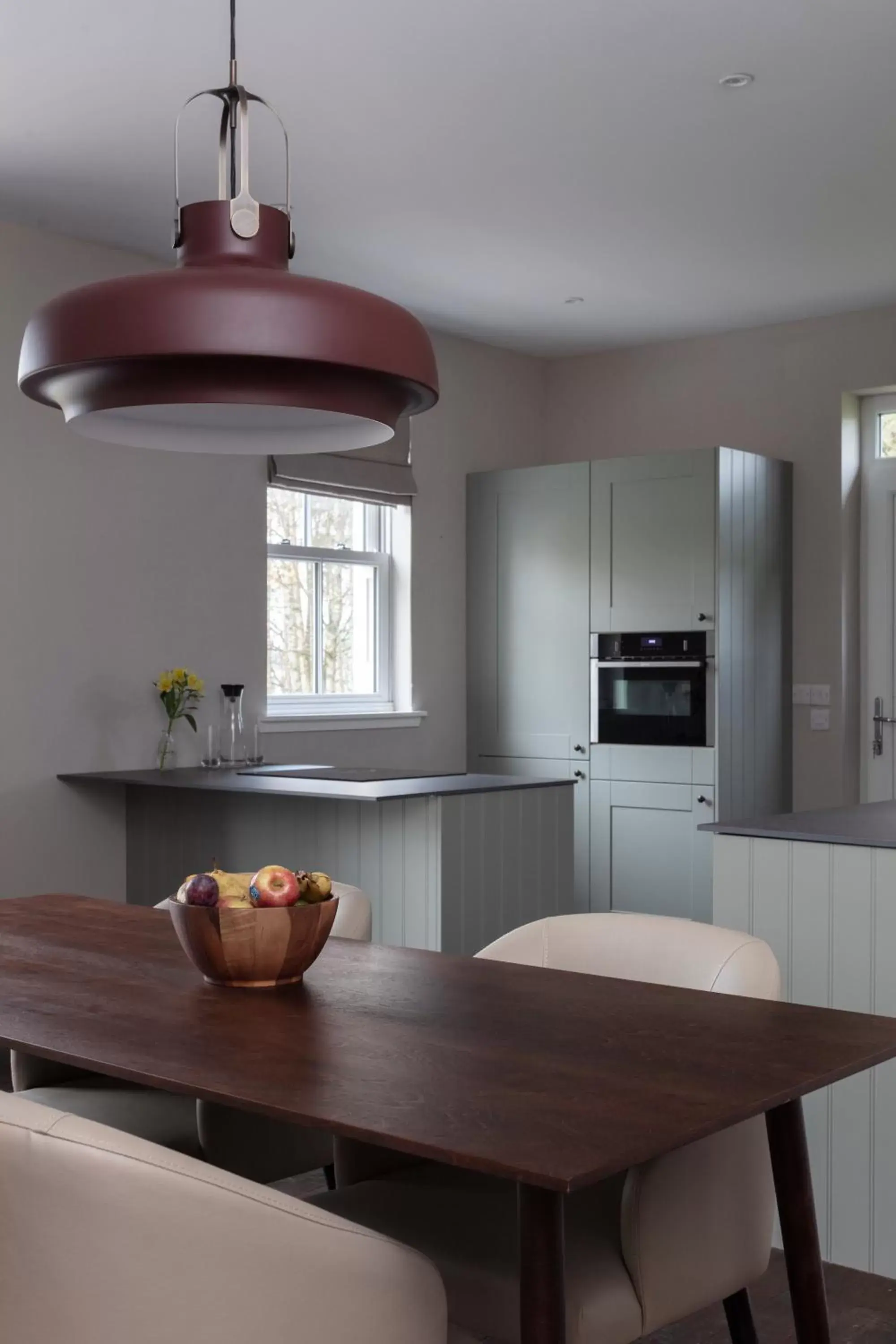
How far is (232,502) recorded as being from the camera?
17.6 feet

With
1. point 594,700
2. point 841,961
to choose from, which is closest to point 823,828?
point 841,961

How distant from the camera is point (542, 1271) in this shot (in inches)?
56.8

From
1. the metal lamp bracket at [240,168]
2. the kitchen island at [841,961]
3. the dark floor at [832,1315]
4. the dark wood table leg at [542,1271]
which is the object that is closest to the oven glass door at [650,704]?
the kitchen island at [841,961]

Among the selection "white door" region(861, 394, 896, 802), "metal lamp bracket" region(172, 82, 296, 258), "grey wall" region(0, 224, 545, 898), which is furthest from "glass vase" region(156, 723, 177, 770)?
"metal lamp bracket" region(172, 82, 296, 258)

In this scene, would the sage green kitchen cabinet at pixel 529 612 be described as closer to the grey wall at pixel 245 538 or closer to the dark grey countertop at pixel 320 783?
the grey wall at pixel 245 538

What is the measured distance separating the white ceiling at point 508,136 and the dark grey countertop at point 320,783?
178 cm

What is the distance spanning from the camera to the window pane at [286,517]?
5.61 meters

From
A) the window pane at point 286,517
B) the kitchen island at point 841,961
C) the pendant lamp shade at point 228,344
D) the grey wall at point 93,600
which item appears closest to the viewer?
the pendant lamp shade at point 228,344

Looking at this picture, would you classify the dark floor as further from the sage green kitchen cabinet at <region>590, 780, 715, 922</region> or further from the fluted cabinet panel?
the sage green kitchen cabinet at <region>590, 780, 715, 922</region>

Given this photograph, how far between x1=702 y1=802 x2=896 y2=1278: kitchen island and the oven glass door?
2.53 m

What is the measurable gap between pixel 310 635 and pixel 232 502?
703 millimetres

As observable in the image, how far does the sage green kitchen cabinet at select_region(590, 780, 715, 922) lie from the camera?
5535 millimetres

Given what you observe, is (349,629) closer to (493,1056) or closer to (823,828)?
(823,828)

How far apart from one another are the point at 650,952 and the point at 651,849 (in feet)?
11.2
